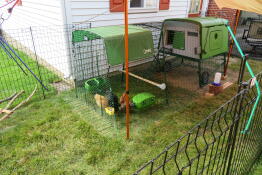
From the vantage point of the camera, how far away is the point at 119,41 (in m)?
4.05

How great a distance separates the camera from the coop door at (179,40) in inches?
219

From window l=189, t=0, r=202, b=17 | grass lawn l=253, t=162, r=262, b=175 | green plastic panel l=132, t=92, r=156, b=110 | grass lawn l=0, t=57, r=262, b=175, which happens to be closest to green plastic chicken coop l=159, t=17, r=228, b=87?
grass lawn l=0, t=57, r=262, b=175

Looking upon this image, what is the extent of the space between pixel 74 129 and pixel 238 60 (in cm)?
689

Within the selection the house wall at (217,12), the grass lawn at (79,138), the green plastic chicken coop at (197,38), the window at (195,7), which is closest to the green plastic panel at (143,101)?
the grass lawn at (79,138)

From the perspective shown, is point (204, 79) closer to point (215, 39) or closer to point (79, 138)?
point (215, 39)

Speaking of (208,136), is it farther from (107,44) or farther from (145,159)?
(107,44)

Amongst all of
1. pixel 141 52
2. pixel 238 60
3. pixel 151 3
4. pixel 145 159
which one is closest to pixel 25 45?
pixel 151 3

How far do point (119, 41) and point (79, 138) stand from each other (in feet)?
6.18

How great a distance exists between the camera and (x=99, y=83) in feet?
15.9

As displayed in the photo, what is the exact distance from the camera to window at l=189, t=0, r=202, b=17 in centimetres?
939

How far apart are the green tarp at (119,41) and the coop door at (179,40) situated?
125 cm

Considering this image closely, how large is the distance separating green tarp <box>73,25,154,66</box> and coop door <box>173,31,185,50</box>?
4.11ft

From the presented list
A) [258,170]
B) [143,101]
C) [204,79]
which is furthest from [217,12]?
[258,170]

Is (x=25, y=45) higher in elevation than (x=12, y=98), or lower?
higher
